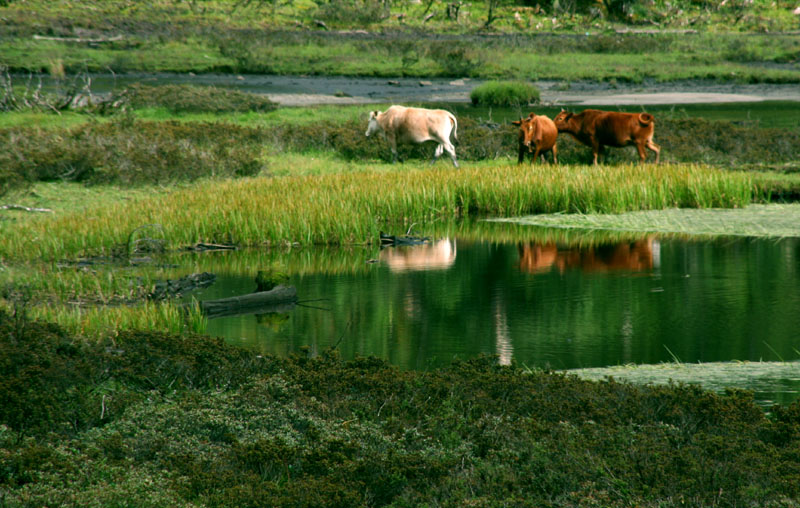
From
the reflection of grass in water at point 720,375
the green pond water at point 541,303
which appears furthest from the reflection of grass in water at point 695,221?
the reflection of grass in water at point 720,375

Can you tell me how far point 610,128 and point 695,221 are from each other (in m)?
3.88

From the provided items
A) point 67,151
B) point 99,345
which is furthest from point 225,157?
point 99,345

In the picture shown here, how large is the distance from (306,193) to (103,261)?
379 centimetres

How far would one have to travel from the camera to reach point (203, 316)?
988 cm

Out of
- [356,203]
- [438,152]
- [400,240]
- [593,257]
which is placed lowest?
[593,257]

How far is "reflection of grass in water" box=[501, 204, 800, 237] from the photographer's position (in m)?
15.4

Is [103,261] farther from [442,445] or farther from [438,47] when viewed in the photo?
[438,47]

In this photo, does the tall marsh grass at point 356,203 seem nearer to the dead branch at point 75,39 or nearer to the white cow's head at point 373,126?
the white cow's head at point 373,126

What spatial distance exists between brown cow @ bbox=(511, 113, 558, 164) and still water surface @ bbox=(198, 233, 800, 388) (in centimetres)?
523

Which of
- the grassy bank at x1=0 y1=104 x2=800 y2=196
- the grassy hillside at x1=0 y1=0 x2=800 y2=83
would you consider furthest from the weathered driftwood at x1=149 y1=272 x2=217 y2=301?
the grassy hillside at x1=0 y1=0 x2=800 y2=83

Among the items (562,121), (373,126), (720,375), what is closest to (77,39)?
(373,126)

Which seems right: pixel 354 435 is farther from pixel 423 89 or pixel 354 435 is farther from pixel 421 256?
pixel 423 89

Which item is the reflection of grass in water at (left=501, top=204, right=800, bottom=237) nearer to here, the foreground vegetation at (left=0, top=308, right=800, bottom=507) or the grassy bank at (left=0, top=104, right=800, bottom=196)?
the grassy bank at (left=0, top=104, right=800, bottom=196)

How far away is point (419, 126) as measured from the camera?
2141 centimetres
